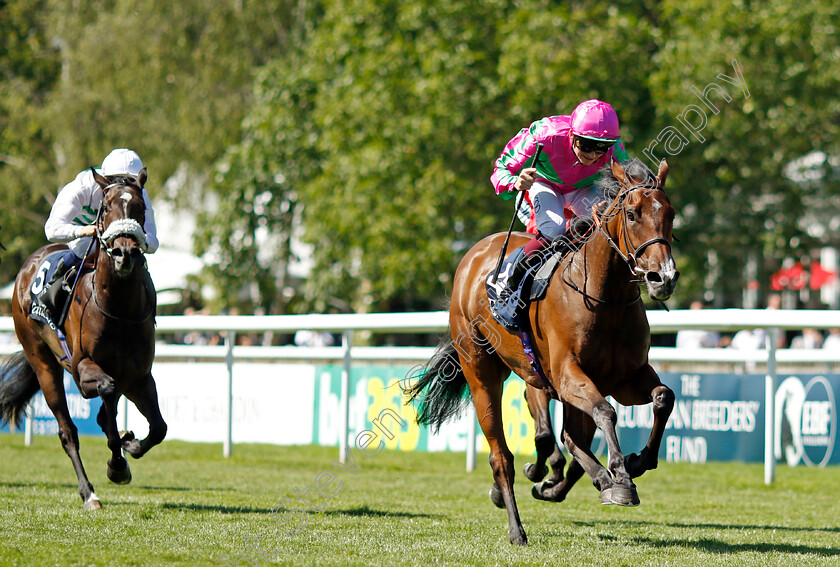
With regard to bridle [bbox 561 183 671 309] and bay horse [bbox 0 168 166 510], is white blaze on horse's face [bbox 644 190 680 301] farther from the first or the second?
bay horse [bbox 0 168 166 510]

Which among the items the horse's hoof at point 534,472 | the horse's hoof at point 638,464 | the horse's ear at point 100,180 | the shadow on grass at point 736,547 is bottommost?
the shadow on grass at point 736,547

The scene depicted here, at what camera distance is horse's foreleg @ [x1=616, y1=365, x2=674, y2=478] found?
497 centimetres

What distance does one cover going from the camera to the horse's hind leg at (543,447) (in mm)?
5871

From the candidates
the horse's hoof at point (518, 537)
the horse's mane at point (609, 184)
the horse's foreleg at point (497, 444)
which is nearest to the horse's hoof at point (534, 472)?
the horse's foreleg at point (497, 444)

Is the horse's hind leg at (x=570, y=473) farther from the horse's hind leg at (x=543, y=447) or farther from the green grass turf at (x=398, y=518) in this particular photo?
the green grass turf at (x=398, y=518)

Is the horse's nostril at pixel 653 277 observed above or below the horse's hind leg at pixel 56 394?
above

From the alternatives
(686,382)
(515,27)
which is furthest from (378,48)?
(686,382)

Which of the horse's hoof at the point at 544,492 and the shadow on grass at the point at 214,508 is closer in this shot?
the horse's hoof at the point at 544,492

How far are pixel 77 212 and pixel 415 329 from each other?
136 inches

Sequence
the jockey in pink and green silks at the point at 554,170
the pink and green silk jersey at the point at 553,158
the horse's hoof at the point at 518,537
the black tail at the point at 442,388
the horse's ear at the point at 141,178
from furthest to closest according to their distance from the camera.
Result: the black tail at the point at 442,388, the horse's ear at the point at 141,178, the pink and green silk jersey at the point at 553,158, the jockey in pink and green silks at the point at 554,170, the horse's hoof at the point at 518,537

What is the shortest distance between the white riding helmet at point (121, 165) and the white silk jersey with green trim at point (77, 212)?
145 millimetres

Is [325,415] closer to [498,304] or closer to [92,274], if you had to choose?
[92,274]

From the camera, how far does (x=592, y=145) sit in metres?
5.67

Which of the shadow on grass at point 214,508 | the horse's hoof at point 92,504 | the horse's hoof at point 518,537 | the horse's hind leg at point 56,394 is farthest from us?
the horse's hind leg at point 56,394
